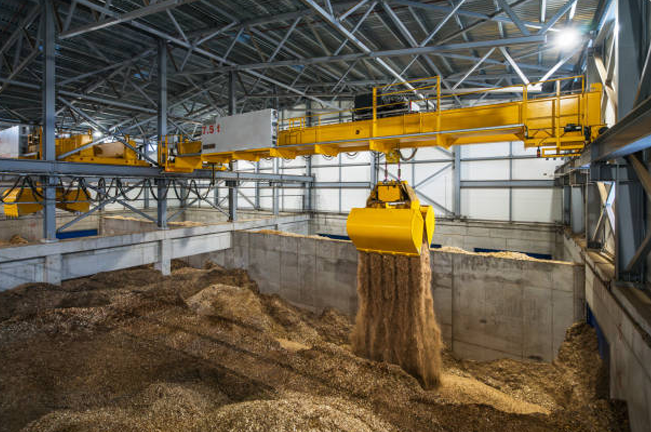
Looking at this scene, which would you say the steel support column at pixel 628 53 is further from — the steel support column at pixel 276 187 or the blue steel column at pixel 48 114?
the steel support column at pixel 276 187

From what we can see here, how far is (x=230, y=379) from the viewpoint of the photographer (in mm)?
5656

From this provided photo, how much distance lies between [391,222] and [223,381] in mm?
3921

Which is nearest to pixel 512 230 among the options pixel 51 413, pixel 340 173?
pixel 340 173

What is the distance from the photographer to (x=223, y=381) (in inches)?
221

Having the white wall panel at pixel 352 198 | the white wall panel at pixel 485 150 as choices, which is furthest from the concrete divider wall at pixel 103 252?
the white wall panel at pixel 485 150

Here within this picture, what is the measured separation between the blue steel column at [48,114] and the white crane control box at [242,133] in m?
4.46

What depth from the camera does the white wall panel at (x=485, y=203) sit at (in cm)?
1667

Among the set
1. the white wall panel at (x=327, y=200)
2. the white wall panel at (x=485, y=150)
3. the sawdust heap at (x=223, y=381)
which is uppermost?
the white wall panel at (x=485, y=150)

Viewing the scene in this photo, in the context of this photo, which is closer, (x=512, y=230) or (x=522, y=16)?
(x=522, y=16)

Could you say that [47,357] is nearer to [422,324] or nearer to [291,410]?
[291,410]

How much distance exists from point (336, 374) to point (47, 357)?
512cm

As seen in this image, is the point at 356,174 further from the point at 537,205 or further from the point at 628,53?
the point at 628,53

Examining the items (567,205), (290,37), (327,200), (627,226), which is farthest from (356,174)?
(627,226)

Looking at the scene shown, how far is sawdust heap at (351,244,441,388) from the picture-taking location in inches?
259
